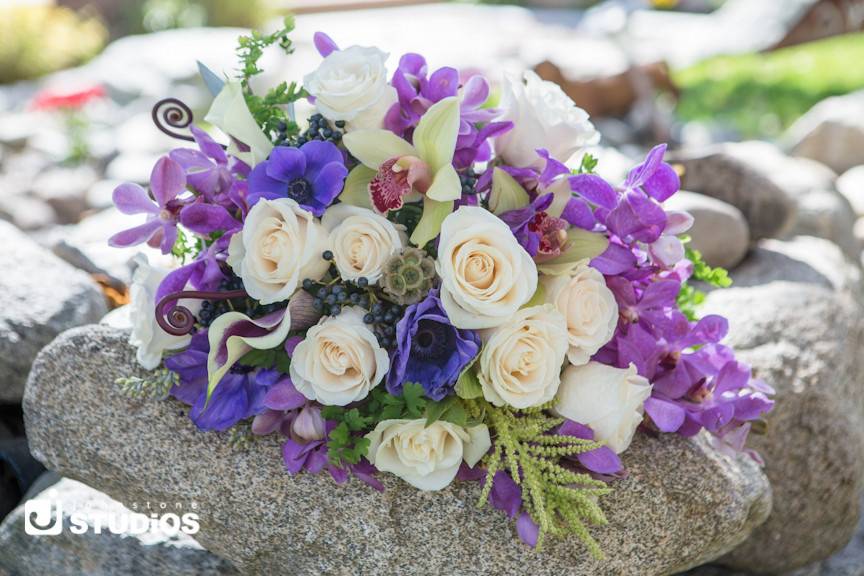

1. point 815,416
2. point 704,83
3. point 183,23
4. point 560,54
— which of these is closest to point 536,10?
point 183,23

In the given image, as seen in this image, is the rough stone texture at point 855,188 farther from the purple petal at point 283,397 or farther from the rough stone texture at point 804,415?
the purple petal at point 283,397

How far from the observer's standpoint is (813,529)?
2740mm

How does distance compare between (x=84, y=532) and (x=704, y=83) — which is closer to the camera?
(x=84, y=532)

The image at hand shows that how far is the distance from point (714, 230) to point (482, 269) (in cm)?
178

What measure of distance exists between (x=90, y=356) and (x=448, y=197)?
0.88m

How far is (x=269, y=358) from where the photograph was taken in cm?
188

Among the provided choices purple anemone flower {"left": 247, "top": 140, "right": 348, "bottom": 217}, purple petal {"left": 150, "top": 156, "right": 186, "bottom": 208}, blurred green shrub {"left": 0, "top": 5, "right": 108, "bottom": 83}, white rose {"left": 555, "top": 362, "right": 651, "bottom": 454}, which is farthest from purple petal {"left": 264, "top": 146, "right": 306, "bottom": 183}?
blurred green shrub {"left": 0, "top": 5, "right": 108, "bottom": 83}

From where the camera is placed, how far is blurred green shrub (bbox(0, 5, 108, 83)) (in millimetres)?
11625

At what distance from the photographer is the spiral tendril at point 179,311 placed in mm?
1812

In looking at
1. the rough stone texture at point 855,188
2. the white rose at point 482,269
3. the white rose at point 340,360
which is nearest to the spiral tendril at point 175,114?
the white rose at point 340,360

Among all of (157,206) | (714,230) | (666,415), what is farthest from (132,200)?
(714,230)

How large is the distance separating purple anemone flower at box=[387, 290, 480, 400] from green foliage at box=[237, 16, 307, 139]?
1.66 feet

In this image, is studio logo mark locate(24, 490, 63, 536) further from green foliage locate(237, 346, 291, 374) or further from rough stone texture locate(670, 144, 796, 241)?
rough stone texture locate(670, 144, 796, 241)

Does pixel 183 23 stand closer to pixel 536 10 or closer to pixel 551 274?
pixel 536 10
